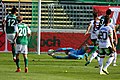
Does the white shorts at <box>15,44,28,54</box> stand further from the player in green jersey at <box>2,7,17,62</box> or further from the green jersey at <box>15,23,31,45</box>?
the player in green jersey at <box>2,7,17,62</box>

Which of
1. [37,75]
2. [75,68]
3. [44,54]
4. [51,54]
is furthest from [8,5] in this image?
[37,75]

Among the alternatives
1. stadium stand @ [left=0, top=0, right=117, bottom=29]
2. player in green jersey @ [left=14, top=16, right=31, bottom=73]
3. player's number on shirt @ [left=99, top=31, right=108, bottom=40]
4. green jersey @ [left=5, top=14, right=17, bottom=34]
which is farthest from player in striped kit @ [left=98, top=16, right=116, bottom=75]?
stadium stand @ [left=0, top=0, right=117, bottom=29]

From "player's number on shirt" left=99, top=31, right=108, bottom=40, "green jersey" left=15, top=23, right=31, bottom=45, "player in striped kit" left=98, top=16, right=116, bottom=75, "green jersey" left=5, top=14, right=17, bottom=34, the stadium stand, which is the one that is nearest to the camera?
"player in striped kit" left=98, top=16, right=116, bottom=75

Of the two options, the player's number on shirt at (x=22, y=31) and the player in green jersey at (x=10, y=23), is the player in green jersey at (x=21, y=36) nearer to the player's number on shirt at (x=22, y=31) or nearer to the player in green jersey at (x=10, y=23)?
the player's number on shirt at (x=22, y=31)

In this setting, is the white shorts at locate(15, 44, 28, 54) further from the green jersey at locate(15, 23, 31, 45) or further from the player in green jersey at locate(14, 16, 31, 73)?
the green jersey at locate(15, 23, 31, 45)

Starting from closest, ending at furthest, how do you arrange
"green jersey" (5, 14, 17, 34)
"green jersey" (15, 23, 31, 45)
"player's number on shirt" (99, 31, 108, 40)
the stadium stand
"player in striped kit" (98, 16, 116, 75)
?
"player in striped kit" (98, 16, 116, 75) → "player's number on shirt" (99, 31, 108, 40) → "green jersey" (15, 23, 31, 45) → "green jersey" (5, 14, 17, 34) → the stadium stand

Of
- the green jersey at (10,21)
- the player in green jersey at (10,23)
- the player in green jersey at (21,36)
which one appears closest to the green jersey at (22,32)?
the player in green jersey at (21,36)

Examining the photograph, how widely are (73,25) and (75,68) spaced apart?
1574cm

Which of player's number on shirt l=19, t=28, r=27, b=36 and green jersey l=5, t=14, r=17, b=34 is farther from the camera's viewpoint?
green jersey l=5, t=14, r=17, b=34

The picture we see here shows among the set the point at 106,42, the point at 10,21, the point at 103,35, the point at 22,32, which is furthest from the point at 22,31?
the point at 10,21

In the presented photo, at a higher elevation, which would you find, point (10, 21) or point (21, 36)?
point (10, 21)

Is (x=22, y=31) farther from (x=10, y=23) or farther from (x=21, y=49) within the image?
(x=10, y=23)

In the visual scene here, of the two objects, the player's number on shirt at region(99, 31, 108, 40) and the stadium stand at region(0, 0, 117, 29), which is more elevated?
the player's number on shirt at region(99, 31, 108, 40)

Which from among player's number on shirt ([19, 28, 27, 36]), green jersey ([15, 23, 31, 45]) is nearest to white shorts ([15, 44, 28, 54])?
green jersey ([15, 23, 31, 45])
